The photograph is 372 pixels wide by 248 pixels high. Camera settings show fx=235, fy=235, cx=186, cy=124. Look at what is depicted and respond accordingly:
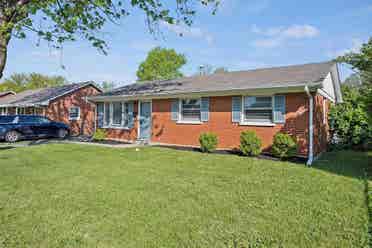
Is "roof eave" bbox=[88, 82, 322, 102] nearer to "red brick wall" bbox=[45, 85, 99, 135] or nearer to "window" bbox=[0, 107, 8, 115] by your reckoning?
"red brick wall" bbox=[45, 85, 99, 135]

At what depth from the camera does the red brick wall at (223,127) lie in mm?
8508

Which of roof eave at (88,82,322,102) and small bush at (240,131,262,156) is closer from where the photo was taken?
roof eave at (88,82,322,102)

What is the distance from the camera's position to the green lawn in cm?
290

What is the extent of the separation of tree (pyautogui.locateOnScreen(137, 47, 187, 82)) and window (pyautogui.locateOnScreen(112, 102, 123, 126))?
2898cm

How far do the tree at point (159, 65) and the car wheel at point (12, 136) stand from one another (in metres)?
30.6

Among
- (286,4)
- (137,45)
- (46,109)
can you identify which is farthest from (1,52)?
(46,109)

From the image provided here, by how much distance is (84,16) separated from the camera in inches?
332

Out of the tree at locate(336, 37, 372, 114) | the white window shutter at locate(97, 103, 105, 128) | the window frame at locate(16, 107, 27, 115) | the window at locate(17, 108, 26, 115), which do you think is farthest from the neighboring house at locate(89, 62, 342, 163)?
the window at locate(17, 108, 26, 115)

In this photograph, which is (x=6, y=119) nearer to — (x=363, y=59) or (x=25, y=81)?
(x=363, y=59)

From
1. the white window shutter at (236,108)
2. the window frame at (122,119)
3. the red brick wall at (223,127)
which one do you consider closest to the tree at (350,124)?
the red brick wall at (223,127)

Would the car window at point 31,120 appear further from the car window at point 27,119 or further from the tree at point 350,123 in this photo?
the tree at point 350,123

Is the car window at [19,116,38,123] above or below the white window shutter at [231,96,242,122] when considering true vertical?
below

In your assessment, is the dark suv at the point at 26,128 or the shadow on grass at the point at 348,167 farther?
the dark suv at the point at 26,128

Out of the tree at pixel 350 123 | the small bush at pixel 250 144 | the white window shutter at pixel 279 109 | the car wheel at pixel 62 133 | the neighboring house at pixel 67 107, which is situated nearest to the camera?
the small bush at pixel 250 144
